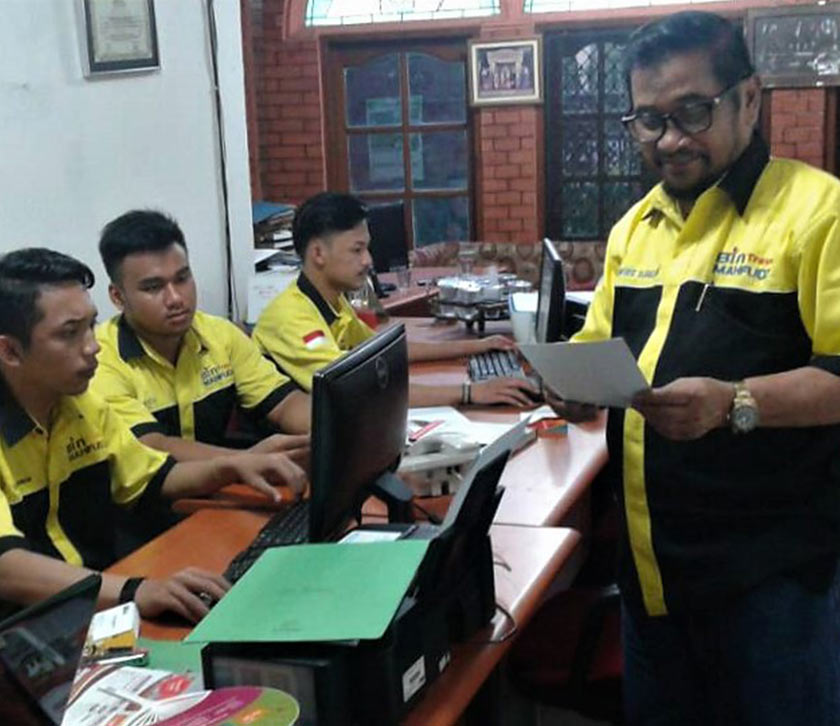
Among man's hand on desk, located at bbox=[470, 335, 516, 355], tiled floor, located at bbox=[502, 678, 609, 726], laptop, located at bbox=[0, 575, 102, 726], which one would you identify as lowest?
tiled floor, located at bbox=[502, 678, 609, 726]

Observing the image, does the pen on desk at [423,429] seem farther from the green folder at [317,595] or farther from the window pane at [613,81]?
the window pane at [613,81]

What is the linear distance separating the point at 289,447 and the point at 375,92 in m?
4.28

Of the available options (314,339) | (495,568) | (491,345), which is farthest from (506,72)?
(495,568)

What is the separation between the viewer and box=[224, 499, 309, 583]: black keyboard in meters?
1.83

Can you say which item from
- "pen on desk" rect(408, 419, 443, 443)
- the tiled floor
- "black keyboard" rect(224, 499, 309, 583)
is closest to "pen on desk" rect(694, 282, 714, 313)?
"black keyboard" rect(224, 499, 309, 583)

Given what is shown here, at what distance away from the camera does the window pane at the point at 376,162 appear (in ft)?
20.8

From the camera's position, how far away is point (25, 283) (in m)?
2.04

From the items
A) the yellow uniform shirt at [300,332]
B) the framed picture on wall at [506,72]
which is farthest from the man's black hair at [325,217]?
the framed picture on wall at [506,72]

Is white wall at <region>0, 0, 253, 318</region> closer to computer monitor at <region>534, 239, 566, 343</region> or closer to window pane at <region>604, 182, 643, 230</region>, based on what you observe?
computer monitor at <region>534, 239, 566, 343</region>

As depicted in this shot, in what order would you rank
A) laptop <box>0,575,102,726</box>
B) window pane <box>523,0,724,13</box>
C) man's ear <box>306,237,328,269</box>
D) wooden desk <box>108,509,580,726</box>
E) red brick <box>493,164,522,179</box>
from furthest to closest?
red brick <box>493,164,522,179</box>
window pane <box>523,0,724,13</box>
man's ear <box>306,237,328,269</box>
wooden desk <box>108,509,580,726</box>
laptop <box>0,575,102,726</box>

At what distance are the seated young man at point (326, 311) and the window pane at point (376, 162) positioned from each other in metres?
3.14

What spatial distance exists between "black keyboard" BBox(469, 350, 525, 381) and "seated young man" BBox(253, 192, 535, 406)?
0.21 meters

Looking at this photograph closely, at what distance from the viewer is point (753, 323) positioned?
1594mm

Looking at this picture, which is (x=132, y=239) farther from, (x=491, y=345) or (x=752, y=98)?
(x=752, y=98)
